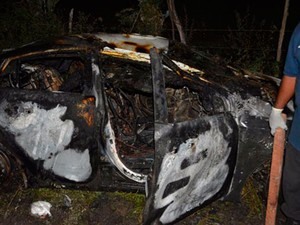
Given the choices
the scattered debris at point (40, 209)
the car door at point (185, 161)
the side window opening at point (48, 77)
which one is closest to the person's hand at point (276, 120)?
the car door at point (185, 161)

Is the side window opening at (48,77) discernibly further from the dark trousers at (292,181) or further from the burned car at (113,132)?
the dark trousers at (292,181)

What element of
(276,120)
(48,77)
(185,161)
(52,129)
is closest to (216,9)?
(48,77)

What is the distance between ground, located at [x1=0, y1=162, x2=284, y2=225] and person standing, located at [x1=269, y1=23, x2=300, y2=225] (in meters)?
0.35

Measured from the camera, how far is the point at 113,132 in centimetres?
288

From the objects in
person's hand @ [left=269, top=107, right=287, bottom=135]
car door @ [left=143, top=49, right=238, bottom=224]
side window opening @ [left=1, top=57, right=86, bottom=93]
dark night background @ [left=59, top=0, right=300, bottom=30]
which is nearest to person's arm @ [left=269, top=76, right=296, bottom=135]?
person's hand @ [left=269, top=107, right=287, bottom=135]

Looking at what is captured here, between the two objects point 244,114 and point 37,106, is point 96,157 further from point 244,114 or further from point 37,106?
point 244,114

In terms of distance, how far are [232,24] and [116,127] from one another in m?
7.94

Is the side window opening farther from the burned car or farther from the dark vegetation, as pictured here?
the dark vegetation

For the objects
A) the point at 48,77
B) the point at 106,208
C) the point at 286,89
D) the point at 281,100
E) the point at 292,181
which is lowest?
the point at 106,208

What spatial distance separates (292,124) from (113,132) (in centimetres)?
138

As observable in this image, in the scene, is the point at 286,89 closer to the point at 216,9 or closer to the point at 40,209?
the point at 40,209

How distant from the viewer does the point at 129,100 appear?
145 inches

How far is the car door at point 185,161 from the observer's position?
235 centimetres

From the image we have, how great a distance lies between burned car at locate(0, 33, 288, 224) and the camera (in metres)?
2.51
